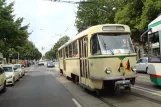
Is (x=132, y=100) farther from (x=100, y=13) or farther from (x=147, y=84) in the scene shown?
(x=100, y=13)

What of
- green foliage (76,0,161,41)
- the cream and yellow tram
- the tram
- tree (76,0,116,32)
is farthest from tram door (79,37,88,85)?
tree (76,0,116,32)

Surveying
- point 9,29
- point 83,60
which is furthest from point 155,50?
point 9,29

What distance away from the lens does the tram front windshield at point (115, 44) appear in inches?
486

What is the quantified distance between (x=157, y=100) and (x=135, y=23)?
21.5 m

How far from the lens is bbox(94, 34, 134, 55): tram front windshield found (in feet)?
40.5

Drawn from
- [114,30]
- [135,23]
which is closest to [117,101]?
[114,30]

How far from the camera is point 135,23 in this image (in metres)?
31.6

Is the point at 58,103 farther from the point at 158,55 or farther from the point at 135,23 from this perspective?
the point at 135,23

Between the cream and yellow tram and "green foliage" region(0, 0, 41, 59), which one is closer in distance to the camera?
the cream and yellow tram

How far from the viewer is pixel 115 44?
41.1ft

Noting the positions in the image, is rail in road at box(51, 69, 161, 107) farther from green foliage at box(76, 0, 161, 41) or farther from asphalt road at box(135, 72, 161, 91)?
green foliage at box(76, 0, 161, 41)

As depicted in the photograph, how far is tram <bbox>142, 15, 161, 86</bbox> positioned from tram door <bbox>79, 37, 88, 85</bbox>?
133 inches

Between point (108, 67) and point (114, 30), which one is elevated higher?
point (114, 30)

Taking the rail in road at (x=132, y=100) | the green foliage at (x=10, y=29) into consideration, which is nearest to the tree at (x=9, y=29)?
the green foliage at (x=10, y=29)
